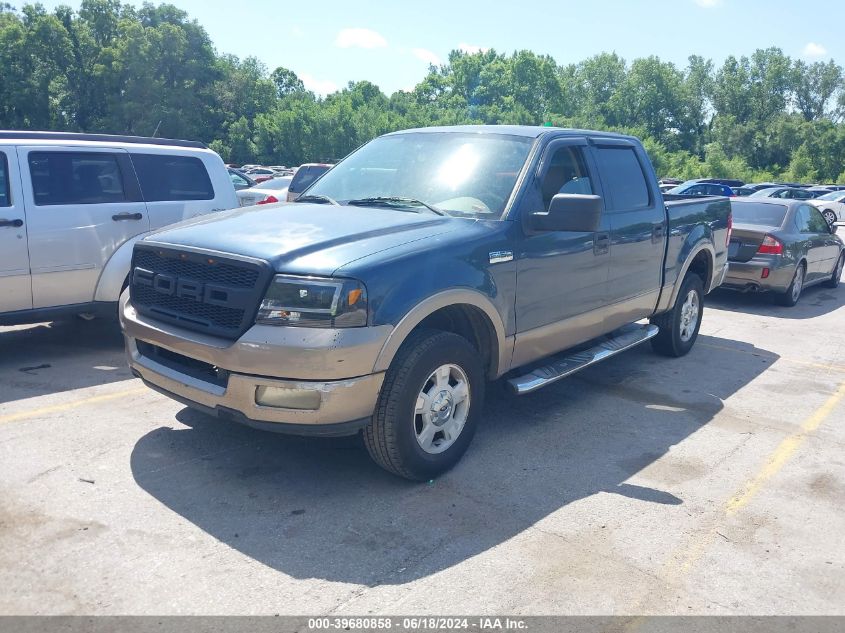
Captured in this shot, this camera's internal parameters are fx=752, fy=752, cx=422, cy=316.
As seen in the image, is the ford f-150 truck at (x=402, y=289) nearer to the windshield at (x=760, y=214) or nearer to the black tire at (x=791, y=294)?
the black tire at (x=791, y=294)

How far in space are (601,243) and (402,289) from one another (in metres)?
2.24

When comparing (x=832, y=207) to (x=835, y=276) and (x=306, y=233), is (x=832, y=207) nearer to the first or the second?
(x=835, y=276)

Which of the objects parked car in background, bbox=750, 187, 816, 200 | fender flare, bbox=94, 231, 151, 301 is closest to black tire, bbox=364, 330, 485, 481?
fender flare, bbox=94, 231, 151, 301

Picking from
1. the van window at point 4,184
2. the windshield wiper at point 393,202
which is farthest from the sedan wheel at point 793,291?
the van window at point 4,184

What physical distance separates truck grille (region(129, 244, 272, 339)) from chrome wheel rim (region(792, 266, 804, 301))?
9325mm

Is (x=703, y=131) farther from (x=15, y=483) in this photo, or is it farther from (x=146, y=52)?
(x=15, y=483)

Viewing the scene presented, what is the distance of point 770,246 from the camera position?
10469 millimetres

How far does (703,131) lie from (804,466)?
97.2m

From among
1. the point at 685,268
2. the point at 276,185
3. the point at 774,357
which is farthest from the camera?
the point at 276,185

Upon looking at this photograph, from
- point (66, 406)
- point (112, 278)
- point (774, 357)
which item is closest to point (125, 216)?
point (112, 278)

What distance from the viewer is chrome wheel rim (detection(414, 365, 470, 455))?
426 centimetres

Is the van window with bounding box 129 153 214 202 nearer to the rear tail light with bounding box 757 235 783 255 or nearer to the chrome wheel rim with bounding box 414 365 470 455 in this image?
the chrome wheel rim with bounding box 414 365 470 455

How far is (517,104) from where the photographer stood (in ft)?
309

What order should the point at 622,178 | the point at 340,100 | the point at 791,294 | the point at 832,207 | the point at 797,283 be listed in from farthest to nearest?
the point at 340,100, the point at 832,207, the point at 797,283, the point at 791,294, the point at 622,178
